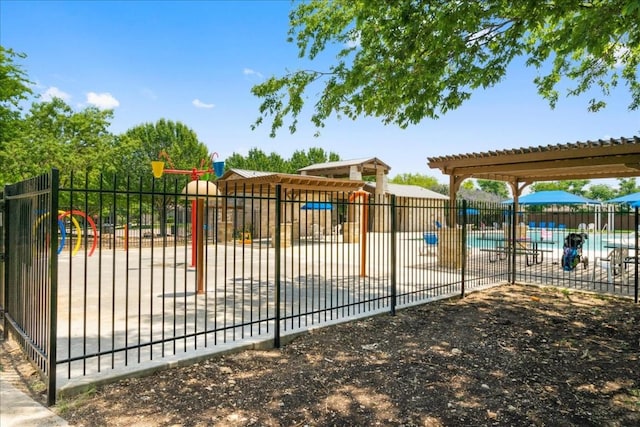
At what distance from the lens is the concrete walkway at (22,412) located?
2926 mm

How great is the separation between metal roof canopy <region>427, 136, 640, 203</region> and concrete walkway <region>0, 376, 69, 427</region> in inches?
412

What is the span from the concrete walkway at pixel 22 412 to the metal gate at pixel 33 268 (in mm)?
154

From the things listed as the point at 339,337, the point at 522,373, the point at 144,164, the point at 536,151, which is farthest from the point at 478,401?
the point at 144,164

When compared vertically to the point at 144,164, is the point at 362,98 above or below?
below

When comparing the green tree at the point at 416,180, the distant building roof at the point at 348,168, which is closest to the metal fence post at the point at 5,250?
the distant building roof at the point at 348,168

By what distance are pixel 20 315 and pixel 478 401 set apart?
4.86 metres

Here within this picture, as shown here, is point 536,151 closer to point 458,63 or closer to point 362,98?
point 458,63

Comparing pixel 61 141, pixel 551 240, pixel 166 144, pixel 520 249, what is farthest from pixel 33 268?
pixel 166 144

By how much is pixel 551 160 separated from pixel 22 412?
1156cm

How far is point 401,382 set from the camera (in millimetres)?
3910

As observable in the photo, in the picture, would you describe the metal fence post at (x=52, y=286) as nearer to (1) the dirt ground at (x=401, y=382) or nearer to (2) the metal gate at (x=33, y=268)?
(2) the metal gate at (x=33, y=268)

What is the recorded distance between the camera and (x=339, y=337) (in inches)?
209

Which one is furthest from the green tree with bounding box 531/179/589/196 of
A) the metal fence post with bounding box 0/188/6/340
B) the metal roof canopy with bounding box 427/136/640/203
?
the metal fence post with bounding box 0/188/6/340

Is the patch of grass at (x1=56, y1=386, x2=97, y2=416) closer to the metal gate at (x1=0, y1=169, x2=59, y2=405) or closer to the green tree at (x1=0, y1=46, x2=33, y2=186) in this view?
the metal gate at (x1=0, y1=169, x2=59, y2=405)
